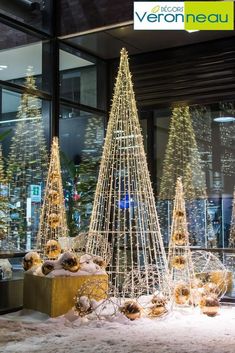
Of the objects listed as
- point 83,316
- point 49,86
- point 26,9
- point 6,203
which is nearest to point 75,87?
point 49,86

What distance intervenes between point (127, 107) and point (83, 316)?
7.94ft

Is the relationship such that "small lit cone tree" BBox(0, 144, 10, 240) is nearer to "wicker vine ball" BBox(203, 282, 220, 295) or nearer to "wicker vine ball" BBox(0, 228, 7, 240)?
"wicker vine ball" BBox(0, 228, 7, 240)

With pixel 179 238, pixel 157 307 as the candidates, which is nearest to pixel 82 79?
pixel 179 238

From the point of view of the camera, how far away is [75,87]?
8461mm

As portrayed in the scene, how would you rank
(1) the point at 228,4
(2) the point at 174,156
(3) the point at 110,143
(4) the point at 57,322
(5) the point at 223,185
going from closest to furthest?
1. (4) the point at 57,322
2. (3) the point at 110,143
3. (1) the point at 228,4
4. (5) the point at 223,185
5. (2) the point at 174,156

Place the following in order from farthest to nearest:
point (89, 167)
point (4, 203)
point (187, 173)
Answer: point (89, 167) < point (187, 173) < point (4, 203)

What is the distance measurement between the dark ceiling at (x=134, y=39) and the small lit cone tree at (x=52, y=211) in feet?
6.40

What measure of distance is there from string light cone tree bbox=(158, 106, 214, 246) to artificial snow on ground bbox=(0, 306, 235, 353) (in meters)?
2.08

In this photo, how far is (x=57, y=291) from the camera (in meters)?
5.48

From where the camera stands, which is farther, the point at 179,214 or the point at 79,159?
the point at 79,159

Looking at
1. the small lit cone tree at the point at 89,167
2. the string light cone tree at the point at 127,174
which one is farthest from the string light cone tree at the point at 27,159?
the string light cone tree at the point at 127,174

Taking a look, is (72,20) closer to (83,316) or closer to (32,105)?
(32,105)

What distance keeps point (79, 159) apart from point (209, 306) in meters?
3.84

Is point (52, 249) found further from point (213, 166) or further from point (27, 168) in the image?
point (213, 166)
